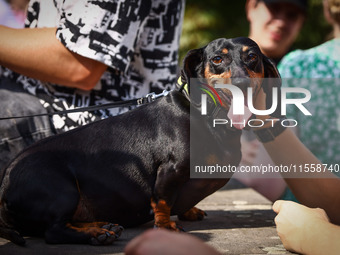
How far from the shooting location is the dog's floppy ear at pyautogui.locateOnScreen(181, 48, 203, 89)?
2123 millimetres

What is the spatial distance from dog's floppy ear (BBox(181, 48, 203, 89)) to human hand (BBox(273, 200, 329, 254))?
2.23ft

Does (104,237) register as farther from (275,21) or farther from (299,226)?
(275,21)

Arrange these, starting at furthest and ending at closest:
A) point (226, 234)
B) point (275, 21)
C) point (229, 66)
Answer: point (275, 21) < point (226, 234) < point (229, 66)

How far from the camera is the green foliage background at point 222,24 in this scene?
33.2ft

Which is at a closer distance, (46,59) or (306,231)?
(306,231)

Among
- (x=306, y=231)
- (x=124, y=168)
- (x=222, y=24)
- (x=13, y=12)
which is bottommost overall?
(x=306, y=231)

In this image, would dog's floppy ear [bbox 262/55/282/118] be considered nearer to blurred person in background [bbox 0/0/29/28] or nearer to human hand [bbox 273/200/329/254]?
human hand [bbox 273/200/329/254]

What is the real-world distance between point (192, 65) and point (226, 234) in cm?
77

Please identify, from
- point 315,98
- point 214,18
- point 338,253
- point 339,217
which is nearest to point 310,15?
point 214,18

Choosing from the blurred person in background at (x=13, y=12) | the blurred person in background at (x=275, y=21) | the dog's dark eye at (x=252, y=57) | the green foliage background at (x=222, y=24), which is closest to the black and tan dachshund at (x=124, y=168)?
the dog's dark eye at (x=252, y=57)

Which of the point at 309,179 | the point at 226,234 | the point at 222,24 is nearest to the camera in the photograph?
the point at 226,234

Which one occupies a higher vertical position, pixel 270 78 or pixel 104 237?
pixel 270 78

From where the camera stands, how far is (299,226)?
187 centimetres

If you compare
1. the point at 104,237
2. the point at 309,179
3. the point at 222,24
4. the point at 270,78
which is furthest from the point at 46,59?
the point at 222,24
